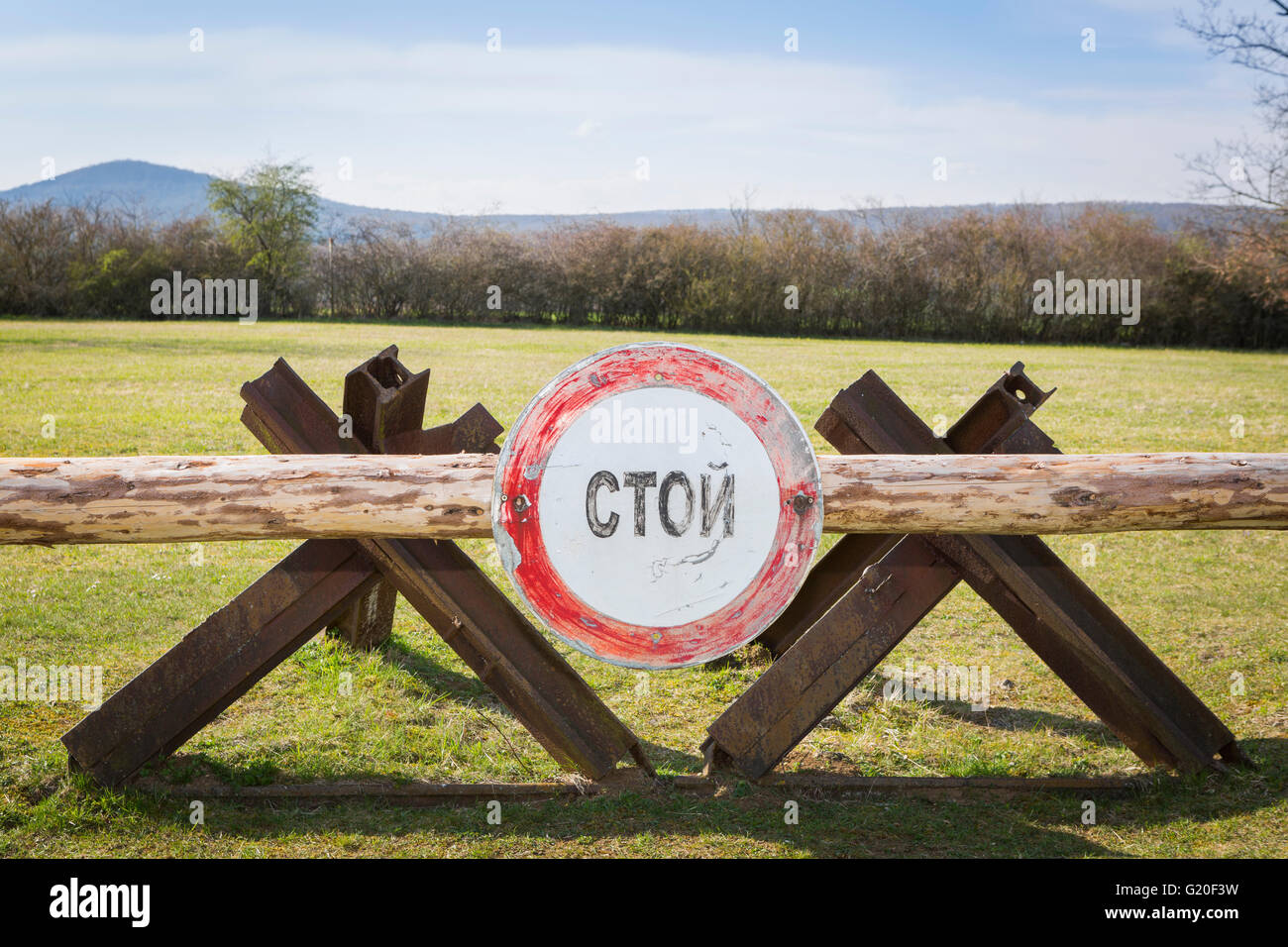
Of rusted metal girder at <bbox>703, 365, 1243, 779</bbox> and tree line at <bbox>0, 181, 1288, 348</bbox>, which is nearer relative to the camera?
rusted metal girder at <bbox>703, 365, 1243, 779</bbox>

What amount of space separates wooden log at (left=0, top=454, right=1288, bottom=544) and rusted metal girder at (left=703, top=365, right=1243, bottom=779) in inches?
15.4

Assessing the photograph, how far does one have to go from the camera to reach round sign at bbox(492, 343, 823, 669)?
8.79ft

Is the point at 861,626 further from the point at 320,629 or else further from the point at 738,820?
the point at 320,629

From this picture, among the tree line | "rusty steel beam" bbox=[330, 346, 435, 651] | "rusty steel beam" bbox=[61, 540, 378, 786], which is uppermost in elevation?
the tree line

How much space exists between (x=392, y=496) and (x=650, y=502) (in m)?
0.85

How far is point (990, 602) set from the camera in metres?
3.60

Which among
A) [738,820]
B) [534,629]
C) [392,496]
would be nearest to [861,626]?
[738,820]

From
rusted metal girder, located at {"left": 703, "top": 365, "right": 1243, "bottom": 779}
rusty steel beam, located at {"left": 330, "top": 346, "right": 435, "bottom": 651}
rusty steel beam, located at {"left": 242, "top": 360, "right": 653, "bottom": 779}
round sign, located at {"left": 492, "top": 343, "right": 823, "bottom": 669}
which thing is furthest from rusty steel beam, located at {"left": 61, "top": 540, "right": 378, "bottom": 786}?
rusted metal girder, located at {"left": 703, "top": 365, "right": 1243, "bottom": 779}

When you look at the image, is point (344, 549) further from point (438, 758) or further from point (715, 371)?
point (715, 371)

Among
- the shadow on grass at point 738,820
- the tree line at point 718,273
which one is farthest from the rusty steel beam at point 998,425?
the tree line at point 718,273

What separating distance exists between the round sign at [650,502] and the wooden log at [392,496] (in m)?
0.35

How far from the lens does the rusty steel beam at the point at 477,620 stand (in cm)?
342

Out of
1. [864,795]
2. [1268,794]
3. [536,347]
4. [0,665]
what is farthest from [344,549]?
[536,347]

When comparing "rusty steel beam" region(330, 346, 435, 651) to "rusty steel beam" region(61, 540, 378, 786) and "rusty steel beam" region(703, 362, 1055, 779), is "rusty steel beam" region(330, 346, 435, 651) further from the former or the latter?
"rusty steel beam" region(703, 362, 1055, 779)
